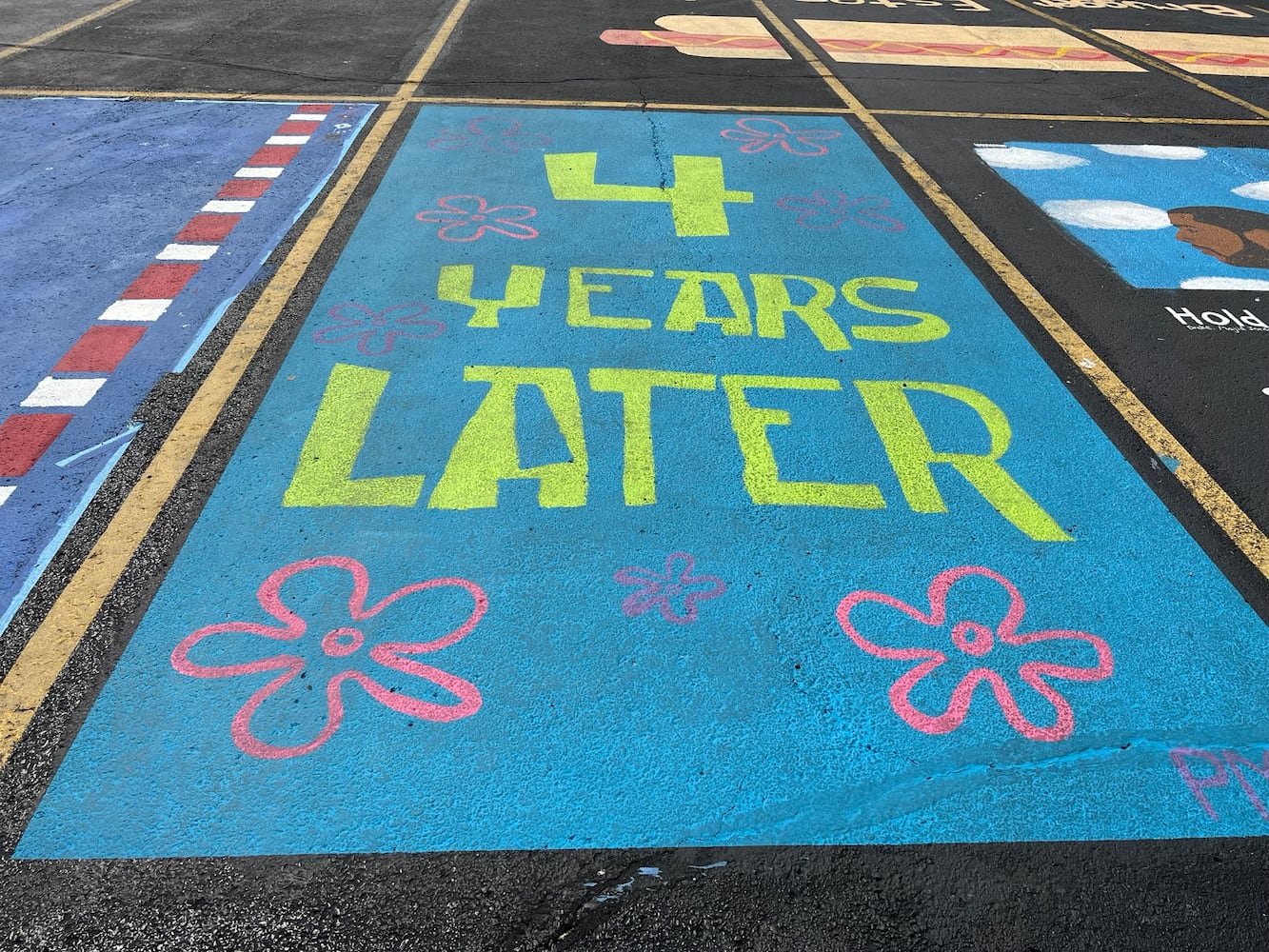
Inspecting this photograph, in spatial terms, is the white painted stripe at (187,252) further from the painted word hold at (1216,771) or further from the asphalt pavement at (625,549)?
the painted word hold at (1216,771)

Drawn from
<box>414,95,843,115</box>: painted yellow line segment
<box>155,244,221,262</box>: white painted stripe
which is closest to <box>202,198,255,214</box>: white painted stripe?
<box>155,244,221,262</box>: white painted stripe

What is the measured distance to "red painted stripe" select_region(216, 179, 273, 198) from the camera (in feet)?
20.9

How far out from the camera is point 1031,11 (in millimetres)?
13516

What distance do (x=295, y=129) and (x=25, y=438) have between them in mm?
4732

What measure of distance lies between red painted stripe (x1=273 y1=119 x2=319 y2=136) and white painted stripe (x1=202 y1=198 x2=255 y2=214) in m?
1.57

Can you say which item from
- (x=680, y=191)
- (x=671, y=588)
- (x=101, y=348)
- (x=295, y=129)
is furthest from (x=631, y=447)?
(x=295, y=129)

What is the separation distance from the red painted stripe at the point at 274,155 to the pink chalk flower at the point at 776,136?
12.1ft

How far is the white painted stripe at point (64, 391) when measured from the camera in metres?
4.11

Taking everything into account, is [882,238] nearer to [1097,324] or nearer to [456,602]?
[1097,324]

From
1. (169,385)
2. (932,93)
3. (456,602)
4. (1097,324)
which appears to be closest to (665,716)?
(456,602)

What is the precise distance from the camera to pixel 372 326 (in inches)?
190

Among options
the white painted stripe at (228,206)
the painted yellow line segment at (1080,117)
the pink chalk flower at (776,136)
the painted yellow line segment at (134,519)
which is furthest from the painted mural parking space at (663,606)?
the painted yellow line segment at (1080,117)

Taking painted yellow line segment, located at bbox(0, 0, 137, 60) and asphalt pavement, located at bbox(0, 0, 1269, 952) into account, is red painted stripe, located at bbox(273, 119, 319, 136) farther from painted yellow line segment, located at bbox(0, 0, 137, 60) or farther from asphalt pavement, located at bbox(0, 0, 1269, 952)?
painted yellow line segment, located at bbox(0, 0, 137, 60)

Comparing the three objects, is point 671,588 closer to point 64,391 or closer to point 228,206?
point 64,391
